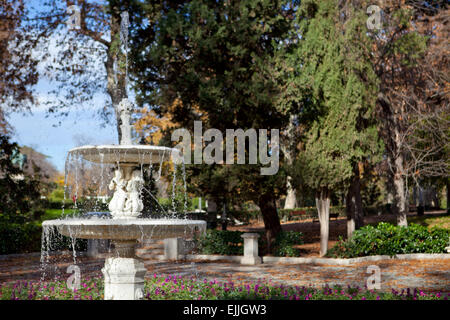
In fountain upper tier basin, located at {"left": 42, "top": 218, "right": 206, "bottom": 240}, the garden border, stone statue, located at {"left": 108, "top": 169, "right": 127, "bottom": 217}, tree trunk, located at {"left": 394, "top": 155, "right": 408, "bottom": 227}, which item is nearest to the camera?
fountain upper tier basin, located at {"left": 42, "top": 218, "right": 206, "bottom": 240}

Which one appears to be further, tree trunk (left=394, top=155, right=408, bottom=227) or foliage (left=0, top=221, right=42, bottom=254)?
tree trunk (left=394, top=155, right=408, bottom=227)

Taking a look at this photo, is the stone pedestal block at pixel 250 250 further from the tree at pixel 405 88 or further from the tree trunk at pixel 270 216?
the tree at pixel 405 88

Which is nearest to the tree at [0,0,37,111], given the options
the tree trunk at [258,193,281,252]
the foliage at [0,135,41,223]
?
the foliage at [0,135,41,223]

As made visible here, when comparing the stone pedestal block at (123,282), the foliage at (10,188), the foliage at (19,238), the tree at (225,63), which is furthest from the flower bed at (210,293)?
the foliage at (10,188)

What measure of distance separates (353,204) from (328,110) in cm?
513

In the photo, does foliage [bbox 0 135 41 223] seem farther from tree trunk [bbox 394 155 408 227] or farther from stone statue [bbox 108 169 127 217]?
tree trunk [bbox 394 155 408 227]

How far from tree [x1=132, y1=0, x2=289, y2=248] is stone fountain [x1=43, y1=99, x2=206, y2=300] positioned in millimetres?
7513

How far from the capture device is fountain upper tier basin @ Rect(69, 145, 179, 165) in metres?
7.15

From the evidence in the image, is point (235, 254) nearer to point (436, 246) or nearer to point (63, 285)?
point (436, 246)

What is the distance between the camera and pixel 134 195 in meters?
7.80

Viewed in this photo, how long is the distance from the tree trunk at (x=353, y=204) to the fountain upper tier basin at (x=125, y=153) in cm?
975

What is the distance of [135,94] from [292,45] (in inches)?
233

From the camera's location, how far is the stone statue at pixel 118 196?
7.64 m

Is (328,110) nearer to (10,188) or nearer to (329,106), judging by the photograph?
(329,106)
